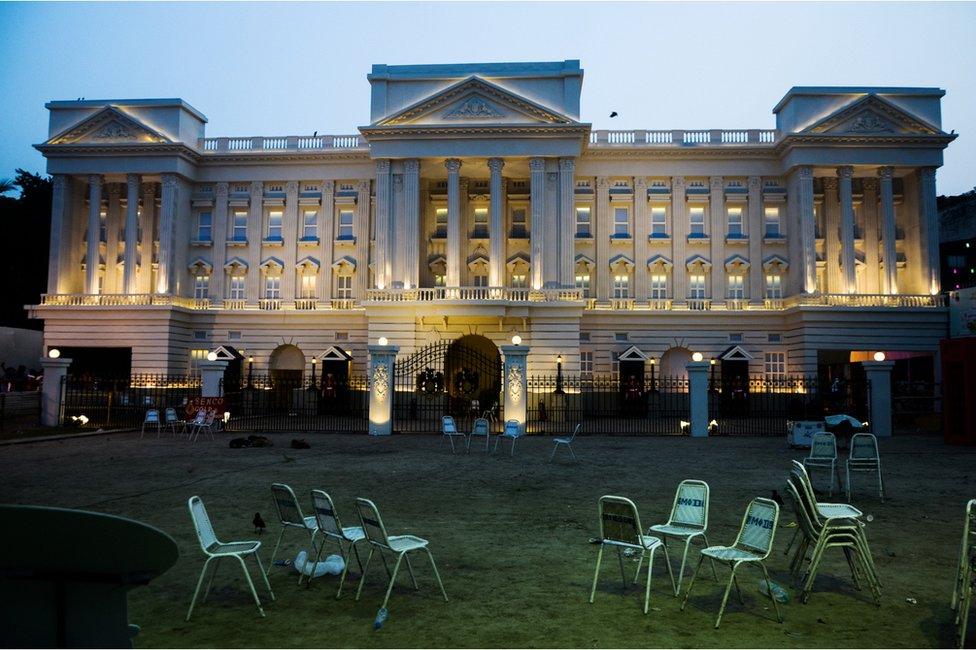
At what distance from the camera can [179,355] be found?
135ft

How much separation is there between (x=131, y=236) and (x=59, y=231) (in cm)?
458

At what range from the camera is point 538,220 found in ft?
120

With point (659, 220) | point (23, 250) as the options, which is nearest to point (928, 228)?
point (659, 220)

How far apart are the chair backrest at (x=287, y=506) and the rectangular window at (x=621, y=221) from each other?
3610 centimetres

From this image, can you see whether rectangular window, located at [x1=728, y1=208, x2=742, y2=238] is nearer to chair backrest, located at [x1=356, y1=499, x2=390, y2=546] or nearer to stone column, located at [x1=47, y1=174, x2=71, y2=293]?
chair backrest, located at [x1=356, y1=499, x2=390, y2=546]

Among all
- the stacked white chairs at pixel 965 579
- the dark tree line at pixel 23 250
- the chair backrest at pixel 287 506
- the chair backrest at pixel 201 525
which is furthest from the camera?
the dark tree line at pixel 23 250

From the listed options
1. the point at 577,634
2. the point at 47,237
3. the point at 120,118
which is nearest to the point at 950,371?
the point at 577,634

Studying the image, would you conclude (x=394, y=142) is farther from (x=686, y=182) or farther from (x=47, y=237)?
(x=47, y=237)

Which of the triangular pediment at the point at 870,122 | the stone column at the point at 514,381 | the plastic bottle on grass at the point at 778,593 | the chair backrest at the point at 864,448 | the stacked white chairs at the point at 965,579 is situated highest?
the triangular pediment at the point at 870,122

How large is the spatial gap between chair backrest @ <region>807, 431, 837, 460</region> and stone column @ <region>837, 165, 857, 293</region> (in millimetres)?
29030

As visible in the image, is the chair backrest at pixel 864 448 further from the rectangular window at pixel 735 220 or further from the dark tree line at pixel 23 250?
the dark tree line at pixel 23 250

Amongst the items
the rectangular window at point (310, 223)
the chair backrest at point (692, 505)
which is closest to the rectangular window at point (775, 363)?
the rectangular window at point (310, 223)

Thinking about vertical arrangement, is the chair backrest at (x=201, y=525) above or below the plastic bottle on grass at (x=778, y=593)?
above

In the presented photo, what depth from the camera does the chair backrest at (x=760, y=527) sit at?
6.49 metres
